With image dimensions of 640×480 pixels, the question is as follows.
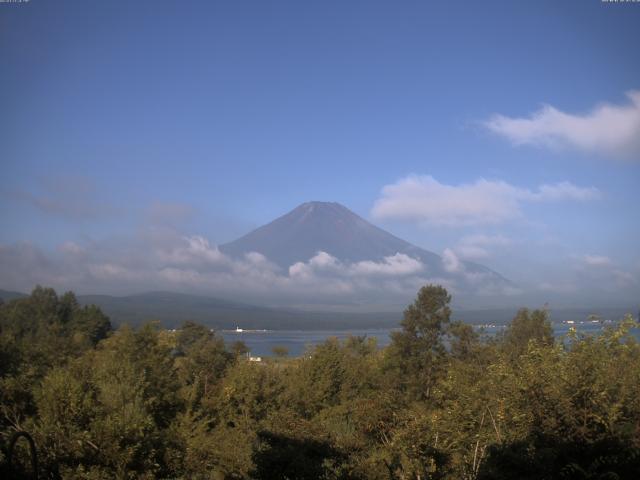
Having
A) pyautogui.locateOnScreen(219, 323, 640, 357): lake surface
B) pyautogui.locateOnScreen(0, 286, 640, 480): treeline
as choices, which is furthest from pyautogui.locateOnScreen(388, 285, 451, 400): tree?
pyautogui.locateOnScreen(0, 286, 640, 480): treeline

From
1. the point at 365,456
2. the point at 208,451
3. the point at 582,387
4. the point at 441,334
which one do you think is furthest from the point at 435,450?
the point at 441,334

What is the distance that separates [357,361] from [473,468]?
2726 cm

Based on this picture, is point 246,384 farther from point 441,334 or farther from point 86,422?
point 441,334

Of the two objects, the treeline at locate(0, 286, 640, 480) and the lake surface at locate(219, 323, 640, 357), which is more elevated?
the treeline at locate(0, 286, 640, 480)

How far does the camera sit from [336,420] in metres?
23.3

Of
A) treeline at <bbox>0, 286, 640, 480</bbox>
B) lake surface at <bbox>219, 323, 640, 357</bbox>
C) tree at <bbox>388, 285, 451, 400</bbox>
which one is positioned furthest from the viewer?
lake surface at <bbox>219, 323, 640, 357</bbox>

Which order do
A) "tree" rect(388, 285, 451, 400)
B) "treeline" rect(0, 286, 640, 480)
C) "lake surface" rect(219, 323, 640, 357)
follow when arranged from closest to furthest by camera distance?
1. "treeline" rect(0, 286, 640, 480)
2. "tree" rect(388, 285, 451, 400)
3. "lake surface" rect(219, 323, 640, 357)

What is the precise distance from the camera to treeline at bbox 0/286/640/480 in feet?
28.5

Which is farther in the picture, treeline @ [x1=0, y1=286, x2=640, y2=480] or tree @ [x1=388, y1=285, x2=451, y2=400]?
tree @ [x1=388, y1=285, x2=451, y2=400]

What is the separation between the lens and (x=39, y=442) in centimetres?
1438

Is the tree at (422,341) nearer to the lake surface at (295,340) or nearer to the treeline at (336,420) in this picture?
the lake surface at (295,340)

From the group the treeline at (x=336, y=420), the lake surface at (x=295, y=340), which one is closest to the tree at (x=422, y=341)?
the lake surface at (x=295, y=340)

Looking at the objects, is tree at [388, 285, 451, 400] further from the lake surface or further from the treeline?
the treeline

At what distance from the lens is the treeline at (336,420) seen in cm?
869
